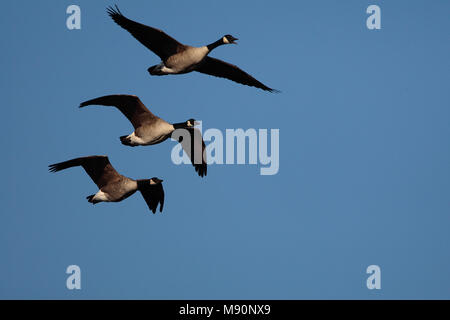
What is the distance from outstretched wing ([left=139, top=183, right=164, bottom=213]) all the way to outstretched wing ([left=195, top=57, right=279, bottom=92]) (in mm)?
2754

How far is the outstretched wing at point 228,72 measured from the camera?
744 inches

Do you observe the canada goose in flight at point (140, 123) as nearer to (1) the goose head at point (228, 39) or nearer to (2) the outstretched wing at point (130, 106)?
(2) the outstretched wing at point (130, 106)

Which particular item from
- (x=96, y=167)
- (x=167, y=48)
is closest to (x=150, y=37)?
(x=167, y=48)

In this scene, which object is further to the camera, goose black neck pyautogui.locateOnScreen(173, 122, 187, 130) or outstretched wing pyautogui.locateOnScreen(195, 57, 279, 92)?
outstretched wing pyautogui.locateOnScreen(195, 57, 279, 92)

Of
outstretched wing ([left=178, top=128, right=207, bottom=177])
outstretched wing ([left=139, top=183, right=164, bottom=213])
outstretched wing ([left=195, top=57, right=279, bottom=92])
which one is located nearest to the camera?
outstretched wing ([left=178, top=128, right=207, bottom=177])

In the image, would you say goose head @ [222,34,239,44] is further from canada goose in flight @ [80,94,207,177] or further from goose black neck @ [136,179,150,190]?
goose black neck @ [136,179,150,190]

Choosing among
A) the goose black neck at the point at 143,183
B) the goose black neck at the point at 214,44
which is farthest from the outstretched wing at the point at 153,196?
the goose black neck at the point at 214,44

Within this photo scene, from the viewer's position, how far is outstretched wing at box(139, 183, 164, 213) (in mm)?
18781

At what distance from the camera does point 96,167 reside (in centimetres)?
1780

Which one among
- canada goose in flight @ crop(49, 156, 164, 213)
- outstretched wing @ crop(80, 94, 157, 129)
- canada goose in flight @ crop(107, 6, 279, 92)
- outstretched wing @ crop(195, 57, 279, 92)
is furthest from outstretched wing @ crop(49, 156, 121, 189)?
outstretched wing @ crop(195, 57, 279, 92)

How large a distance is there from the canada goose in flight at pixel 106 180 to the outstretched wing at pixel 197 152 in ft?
3.09
